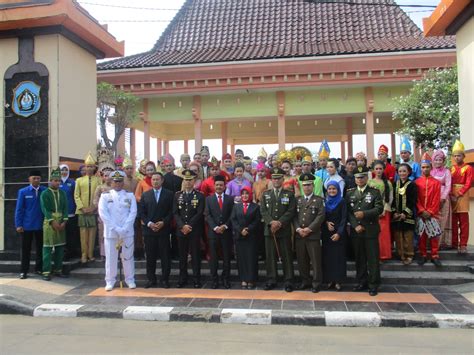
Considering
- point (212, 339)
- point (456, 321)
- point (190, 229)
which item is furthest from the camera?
point (190, 229)

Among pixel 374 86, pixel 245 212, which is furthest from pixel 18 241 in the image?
pixel 374 86

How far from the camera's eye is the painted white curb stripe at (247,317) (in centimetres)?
533

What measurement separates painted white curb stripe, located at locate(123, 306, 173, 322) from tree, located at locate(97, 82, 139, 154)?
10.7 meters

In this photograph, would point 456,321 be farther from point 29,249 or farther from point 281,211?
point 29,249

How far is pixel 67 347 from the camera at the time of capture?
4473mm

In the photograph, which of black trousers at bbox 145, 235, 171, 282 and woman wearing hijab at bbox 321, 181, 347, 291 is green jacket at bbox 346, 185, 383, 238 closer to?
woman wearing hijab at bbox 321, 181, 347, 291

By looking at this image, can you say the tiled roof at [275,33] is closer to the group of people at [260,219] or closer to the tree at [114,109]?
the tree at [114,109]

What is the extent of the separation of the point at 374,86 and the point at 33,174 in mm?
11815

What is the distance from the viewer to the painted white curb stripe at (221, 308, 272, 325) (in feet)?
17.5

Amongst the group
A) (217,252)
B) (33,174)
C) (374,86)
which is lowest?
(217,252)

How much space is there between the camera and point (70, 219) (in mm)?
8023

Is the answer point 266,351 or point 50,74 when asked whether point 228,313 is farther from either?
point 50,74

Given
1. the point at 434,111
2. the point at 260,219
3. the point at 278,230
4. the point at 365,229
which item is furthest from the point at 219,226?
the point at 434,111

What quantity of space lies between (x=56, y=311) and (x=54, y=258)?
1881mm
